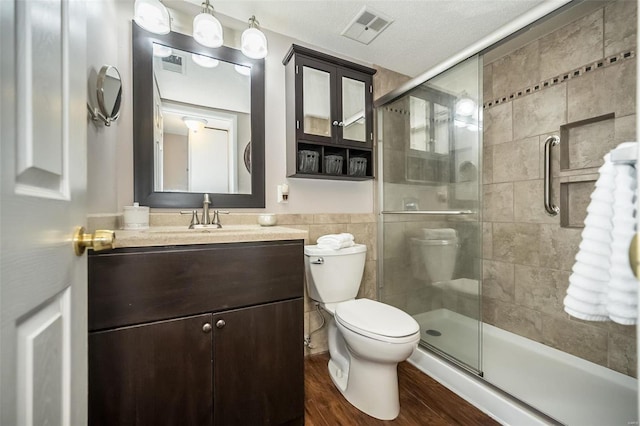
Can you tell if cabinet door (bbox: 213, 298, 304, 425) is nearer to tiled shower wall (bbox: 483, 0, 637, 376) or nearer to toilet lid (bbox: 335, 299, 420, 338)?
toilet lid (bbox: 335, 299, 420, 338)

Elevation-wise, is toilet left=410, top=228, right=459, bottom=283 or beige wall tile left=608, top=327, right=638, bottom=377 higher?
toilet left=410, top=228, right=459, bottom=283

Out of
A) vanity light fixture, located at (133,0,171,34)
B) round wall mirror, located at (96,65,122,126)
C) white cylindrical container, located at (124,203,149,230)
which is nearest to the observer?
round wall mirror, located at (96,65,122,126)

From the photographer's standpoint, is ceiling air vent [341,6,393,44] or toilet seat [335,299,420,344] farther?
ceiling air vent [341,6,393,44]

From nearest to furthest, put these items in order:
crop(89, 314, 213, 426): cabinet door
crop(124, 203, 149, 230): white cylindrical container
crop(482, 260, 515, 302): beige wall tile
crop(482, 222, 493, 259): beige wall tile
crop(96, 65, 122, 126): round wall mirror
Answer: crop(89, 314, 213, 426): cabinet door, crop(96, 65, 122, 126): round wall mirror, crop(124, 203, 149, 230): white cylindrical container, crop(482, 260, 515, 302): beige wall tile, crop(482, 222, 493, 259): beige wall tile

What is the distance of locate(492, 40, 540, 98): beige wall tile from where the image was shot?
5.95 feet

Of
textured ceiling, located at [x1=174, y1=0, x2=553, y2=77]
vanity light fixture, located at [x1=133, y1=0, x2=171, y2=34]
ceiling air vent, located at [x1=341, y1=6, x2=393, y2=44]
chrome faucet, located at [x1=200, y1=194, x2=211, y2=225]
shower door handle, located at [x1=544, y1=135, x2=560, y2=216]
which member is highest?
textured ceiling, located at [x1=174, y1=0, x2=553, y2=77]

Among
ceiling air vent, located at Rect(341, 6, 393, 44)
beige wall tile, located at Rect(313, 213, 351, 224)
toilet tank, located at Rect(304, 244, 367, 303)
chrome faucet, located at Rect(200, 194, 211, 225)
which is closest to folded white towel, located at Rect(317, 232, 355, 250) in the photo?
toilet tank, located at Rect(304, 244, 367, 303)

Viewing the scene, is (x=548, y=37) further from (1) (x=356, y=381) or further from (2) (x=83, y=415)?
(2) (x=83, y=415)

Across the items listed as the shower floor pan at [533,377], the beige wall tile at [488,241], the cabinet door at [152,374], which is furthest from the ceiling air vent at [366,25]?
the shower floor pan at [533,377]

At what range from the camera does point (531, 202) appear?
1.82 meters

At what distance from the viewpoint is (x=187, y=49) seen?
1.47 meters

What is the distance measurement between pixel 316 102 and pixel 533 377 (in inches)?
83.0

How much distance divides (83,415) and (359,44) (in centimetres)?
222

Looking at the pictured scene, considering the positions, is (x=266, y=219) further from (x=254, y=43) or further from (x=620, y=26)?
(x=620, y=26)
